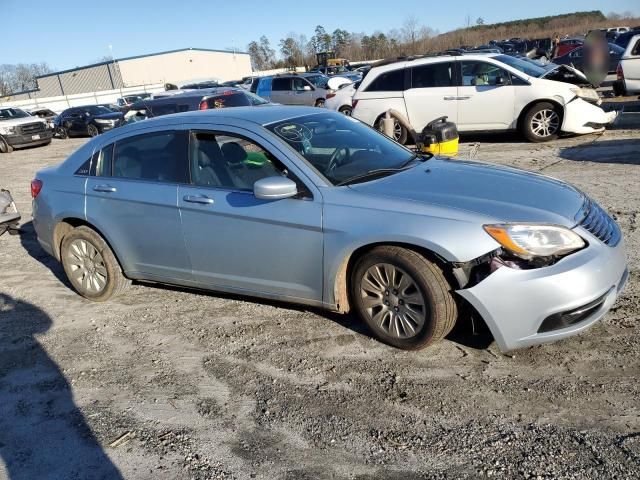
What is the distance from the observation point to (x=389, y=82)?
11742 mm

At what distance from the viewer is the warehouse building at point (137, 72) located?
8088 cm

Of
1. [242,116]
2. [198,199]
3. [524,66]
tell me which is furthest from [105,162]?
[524,66]

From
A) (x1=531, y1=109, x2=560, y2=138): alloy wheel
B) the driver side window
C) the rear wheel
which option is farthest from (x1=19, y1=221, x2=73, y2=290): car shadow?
the rear wheel

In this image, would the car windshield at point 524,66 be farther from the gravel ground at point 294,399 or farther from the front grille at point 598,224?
the front grille at point 598,224

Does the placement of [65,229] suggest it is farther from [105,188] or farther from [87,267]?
[105,188]

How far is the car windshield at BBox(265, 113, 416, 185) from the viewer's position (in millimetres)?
4020

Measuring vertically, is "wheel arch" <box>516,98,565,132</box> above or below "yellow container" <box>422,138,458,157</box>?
below

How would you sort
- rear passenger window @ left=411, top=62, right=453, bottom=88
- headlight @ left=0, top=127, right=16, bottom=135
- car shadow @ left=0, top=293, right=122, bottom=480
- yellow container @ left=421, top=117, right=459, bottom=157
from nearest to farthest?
car shadow @ left=0, top=293, right=122, bottom=480, yellow container @ left=421, top=117, right=459, bottom=157, rear passenger window @ left=411, top=62, right=453, bottom=88, headlight @ left=0, top=127, right=16, bottom=135

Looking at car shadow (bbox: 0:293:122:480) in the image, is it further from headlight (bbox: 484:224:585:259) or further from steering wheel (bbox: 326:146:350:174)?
headlight (bbox: 484:224:585:259)

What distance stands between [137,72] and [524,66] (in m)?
80.3

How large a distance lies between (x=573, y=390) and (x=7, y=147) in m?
21.8

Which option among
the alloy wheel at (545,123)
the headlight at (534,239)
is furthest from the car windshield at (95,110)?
the headlight at (534,239)

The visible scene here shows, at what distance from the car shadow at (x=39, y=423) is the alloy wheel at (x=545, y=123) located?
9.41 meters

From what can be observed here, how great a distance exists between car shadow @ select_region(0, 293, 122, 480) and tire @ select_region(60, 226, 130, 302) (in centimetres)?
62
